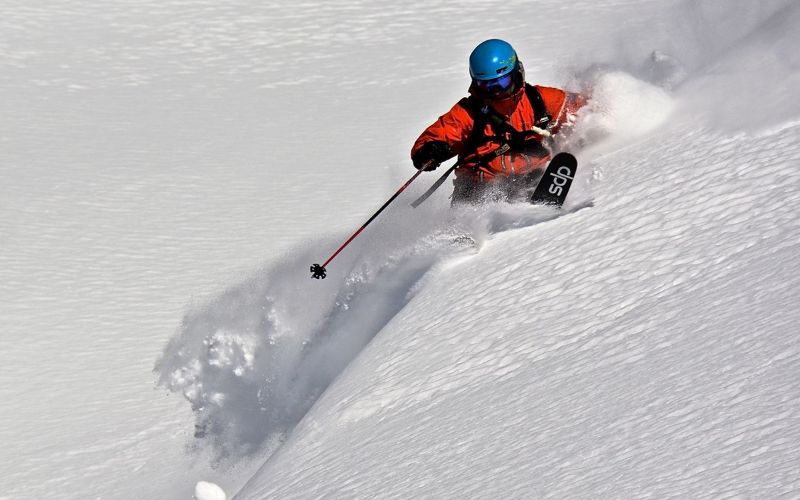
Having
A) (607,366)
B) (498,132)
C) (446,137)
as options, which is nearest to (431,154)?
(446,137)

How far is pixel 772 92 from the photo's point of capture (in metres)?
6.04

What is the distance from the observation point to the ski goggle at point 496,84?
6910mm

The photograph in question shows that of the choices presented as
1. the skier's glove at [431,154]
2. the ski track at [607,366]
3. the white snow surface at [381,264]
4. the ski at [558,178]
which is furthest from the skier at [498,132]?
the ski track at [607,366]

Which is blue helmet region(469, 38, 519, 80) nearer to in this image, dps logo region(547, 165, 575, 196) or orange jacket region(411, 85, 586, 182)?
orange jacket region(411, 85, 586, 182)

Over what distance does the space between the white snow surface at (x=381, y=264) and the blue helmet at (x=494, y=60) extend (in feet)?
2.35

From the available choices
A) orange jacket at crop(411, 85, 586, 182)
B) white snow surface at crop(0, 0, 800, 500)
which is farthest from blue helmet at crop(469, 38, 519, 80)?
white snow surface at crop(0, 0, 800, 500)

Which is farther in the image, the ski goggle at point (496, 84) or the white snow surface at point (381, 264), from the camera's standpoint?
the ski goggle at point (496, 84)

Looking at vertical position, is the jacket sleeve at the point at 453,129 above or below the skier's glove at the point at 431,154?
above

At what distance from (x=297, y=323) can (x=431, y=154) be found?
5.36ft

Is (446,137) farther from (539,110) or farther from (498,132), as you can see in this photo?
(539,110)

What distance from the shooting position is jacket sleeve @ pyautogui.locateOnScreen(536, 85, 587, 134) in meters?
7.11

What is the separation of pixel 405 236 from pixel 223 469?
2036 millimetres

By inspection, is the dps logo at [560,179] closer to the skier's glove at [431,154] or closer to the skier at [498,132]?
the skier at [498,132]

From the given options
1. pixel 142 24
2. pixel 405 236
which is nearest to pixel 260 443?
pixel 405 236
